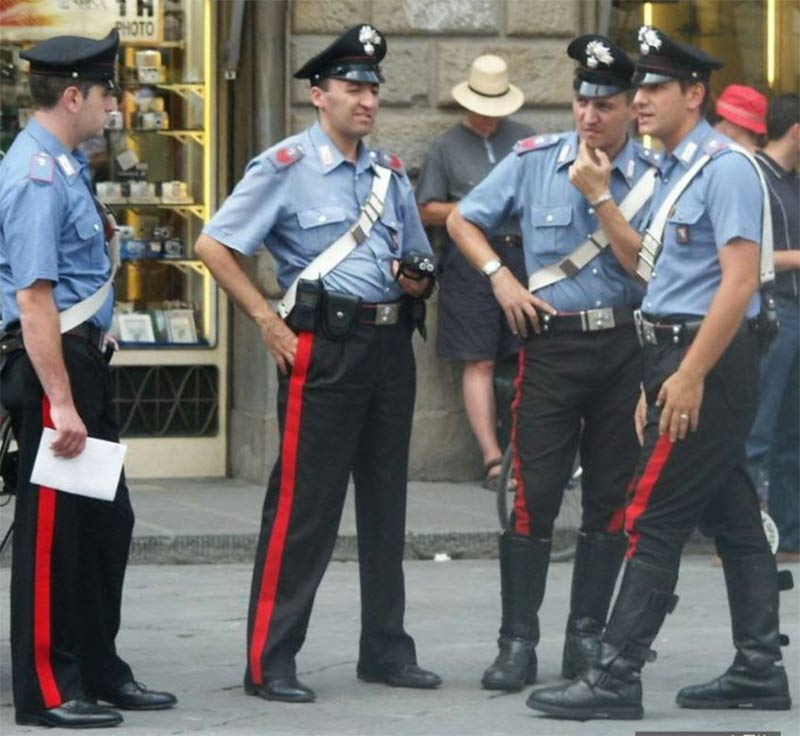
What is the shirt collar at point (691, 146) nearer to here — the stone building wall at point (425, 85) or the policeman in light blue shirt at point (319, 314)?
the policeman in light blue shirt at point (319, 314)

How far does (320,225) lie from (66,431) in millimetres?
1145

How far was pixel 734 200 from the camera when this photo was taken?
22.1 ft

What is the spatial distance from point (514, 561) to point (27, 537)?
1629 millimetres

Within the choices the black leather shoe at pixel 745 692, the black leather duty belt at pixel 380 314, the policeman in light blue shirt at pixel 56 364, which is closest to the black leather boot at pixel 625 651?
the black leather shoe at pixel 745 692

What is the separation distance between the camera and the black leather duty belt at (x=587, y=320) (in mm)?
7363

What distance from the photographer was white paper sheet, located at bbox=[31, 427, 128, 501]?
6645 millimetres

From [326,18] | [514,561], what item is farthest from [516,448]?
[326,18]

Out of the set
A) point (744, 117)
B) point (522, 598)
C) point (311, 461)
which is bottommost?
point (522, 598)

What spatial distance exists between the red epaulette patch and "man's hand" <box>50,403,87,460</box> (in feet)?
3.69

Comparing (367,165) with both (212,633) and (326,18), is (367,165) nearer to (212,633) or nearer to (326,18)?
(212,633)

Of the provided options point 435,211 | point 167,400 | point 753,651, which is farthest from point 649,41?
point 167,400

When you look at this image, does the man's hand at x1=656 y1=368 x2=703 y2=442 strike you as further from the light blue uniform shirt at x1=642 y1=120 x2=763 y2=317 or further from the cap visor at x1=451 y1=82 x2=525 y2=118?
the cap visor at x1=451 y1=82 x2=525 y2=118

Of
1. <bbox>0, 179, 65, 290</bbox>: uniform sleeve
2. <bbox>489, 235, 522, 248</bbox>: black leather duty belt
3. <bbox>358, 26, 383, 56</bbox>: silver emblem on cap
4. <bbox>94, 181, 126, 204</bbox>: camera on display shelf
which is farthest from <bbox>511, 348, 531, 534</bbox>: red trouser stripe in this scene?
<bbox>94, 181, 126, 204</bbox>: camera on display shelf

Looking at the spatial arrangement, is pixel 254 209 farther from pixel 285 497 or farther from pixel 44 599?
pixel 44 599
